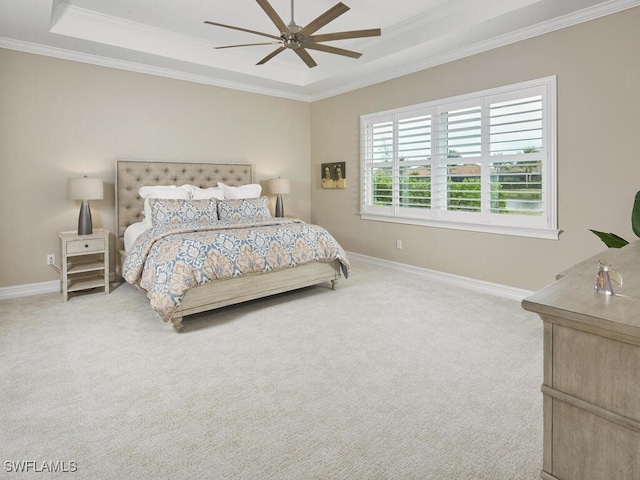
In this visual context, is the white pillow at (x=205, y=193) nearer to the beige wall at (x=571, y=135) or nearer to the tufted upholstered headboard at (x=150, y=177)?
the tufted upholstered headboard at (x=150, y=177)

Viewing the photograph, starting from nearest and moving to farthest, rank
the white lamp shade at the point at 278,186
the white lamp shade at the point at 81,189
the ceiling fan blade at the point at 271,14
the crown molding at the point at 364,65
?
the ceiling fan blade at the point at 271,14, the crown molding at the point at 364,65, the white lamp shade at the point at 81,189, the white lamp shade at the point at 278,186

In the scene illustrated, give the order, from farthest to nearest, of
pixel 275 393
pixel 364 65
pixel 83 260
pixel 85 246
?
pixel 364 65 < pixel 83 260 < pixel 85 246 < pixel 275 393

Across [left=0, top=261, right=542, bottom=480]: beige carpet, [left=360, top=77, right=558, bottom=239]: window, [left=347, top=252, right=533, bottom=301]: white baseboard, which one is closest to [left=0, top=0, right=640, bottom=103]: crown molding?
[left=360, top=77, right=558, bottom=239]: window

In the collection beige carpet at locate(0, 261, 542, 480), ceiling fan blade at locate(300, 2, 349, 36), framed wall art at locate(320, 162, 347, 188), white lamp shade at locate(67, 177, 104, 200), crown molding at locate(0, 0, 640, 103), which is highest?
crown molding at locate(0, 0, 640, 103)

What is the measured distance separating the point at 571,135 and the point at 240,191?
3701 millimetres

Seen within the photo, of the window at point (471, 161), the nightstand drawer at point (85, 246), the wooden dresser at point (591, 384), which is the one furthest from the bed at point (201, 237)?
the wooden dresser at point (591, 384)

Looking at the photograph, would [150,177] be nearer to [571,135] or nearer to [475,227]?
[475,227]

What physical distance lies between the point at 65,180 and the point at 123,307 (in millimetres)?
1715

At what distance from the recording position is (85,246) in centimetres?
388

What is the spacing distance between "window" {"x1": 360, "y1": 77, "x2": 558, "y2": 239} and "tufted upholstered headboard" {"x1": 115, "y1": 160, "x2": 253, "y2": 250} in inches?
81.1

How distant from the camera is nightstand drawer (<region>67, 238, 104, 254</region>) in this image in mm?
3799

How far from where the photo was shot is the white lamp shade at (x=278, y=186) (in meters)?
5.54

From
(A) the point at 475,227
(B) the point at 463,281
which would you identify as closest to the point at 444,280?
(B) the point at 463,281

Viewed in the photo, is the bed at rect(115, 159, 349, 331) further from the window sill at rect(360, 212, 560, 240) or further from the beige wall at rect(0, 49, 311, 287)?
the window sill at rect(360, 212, 560, 240)
